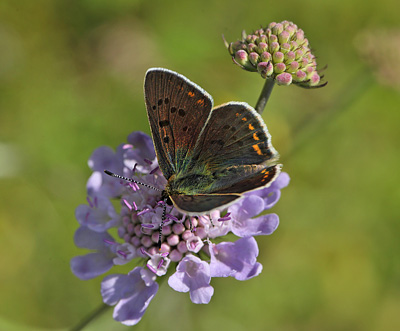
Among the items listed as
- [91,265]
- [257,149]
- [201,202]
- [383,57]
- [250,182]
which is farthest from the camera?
[383,57]

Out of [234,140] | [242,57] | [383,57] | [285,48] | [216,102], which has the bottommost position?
[234,140]

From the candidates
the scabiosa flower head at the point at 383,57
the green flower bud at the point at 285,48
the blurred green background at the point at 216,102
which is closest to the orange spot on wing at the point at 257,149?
the green flower bud at the point at 285,48

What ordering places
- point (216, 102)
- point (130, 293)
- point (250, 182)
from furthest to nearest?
point (216, 102), point (130, 293), point (250, 182)

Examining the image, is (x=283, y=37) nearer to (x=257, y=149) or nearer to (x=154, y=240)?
(x=257, y=149)

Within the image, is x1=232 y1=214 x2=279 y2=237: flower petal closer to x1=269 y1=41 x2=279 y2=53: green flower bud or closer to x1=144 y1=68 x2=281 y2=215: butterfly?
x1=144 y1=68 x2=281 y2=215: butterfly

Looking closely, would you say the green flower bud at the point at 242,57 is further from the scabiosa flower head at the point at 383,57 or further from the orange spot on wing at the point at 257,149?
the scabiosa flower head at the point at 383,57

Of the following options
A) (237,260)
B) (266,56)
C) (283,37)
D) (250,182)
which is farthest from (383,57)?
(237,260)

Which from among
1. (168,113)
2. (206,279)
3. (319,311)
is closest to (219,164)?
(168,113)
